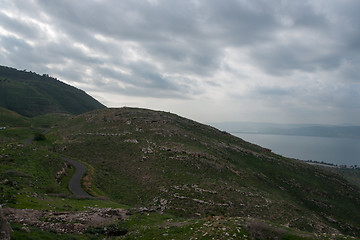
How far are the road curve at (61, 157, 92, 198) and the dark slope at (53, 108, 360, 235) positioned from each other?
121 inches

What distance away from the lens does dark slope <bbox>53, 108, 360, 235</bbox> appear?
35.4 metres

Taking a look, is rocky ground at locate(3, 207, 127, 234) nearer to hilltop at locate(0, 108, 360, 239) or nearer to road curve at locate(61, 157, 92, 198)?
hilltop at locate(0, 108, 360, 239)

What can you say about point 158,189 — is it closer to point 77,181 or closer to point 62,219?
point 77,181

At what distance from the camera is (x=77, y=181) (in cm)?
3756

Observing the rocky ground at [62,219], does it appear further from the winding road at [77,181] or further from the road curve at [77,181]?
the road curve at [77,181]

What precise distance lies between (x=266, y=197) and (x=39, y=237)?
3881 centimetres

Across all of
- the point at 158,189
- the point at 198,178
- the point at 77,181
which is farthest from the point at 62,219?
the point at 198,178

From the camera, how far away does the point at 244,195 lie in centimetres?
3934

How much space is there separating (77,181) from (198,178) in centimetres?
2272

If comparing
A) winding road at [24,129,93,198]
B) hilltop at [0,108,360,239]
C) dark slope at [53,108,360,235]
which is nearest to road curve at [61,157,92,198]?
winding road at [24,129,93,198]

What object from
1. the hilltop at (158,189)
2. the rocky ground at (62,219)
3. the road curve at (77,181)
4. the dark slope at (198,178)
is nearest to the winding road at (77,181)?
the road curve at (77,181)

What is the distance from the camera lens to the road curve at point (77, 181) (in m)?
32.6

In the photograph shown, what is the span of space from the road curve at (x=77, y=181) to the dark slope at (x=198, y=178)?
307 cm

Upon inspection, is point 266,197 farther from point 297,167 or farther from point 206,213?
point 297,167
